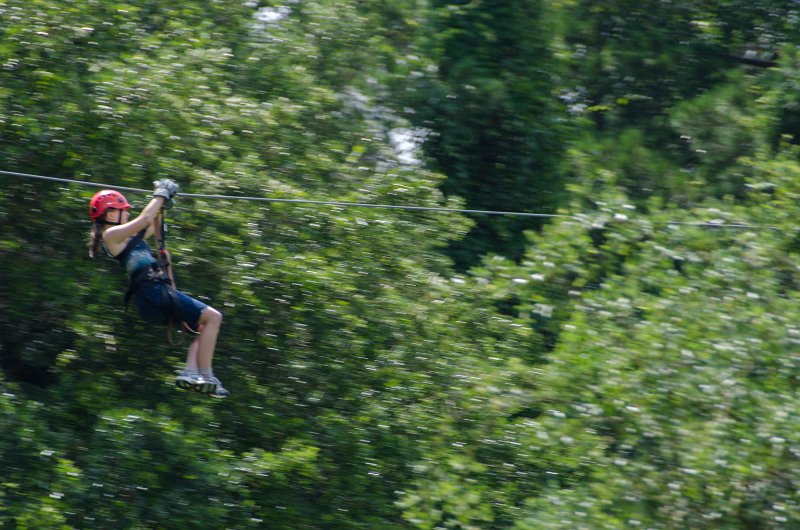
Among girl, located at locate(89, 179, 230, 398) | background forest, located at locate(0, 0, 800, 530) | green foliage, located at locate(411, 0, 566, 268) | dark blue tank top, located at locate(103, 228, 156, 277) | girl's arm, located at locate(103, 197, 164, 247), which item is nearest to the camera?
girl's arm, located at locate(103, 197, 164, 247)

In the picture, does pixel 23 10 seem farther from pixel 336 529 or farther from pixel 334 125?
pixel 336 529

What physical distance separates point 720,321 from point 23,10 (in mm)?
5553

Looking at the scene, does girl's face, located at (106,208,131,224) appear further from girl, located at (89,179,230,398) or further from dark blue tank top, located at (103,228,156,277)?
dark blue tank top, located at (103,228,156,277)

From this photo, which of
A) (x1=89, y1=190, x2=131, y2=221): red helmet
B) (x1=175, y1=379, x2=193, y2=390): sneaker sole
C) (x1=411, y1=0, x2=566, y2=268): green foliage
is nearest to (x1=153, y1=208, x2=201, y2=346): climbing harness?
(x1=89, y1=190, x2=131, y2=221): red helmet

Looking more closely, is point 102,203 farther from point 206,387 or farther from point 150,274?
point 206,387

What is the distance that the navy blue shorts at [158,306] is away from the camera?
7.52 metres

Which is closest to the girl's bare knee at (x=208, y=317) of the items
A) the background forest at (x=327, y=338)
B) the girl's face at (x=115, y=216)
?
the girl's face at (x=115, y=216)

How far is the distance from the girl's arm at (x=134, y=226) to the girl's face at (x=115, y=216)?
1.5 inches

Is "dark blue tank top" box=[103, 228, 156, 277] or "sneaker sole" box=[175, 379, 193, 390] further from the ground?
"dark blue tank top" box=[103, 228, 156, 277]

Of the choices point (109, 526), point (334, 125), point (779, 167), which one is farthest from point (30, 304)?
point (779, 167)

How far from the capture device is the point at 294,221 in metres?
9.09

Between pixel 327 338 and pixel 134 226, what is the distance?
203 centimetres

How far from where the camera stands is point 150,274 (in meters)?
7.52

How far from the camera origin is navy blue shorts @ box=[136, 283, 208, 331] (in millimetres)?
7520
